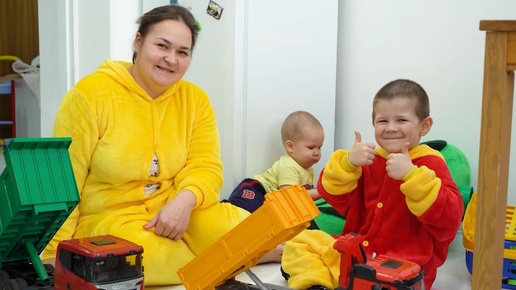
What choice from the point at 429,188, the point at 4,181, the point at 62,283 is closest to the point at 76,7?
the point at 4,181

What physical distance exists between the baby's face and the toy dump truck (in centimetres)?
109

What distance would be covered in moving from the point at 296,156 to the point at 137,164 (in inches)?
32.2

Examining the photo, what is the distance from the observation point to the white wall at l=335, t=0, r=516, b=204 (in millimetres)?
2348

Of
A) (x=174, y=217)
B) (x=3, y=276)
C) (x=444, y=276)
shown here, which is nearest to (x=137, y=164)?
(x=174, y=217)

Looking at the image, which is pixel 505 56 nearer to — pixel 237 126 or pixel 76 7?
pixel 237 126

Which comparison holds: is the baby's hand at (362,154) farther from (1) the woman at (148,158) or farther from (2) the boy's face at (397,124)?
(1) the woman at (148,158)

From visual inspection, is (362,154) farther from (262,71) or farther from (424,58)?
(424,58)

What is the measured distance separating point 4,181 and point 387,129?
2.82 feet

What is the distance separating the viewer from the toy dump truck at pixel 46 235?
1291 millimetres

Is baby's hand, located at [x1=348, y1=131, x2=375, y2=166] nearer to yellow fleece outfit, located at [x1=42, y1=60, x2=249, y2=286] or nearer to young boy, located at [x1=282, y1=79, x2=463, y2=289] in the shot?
young boy, located at [x1=282, y1=79, x2=463, y2=289]

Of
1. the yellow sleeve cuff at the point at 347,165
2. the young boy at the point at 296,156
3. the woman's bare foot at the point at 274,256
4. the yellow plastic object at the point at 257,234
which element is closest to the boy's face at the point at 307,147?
the young boy at the point at 296,156

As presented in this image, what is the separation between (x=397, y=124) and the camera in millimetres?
1554

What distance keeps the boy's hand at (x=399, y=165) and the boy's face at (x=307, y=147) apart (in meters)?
0.90

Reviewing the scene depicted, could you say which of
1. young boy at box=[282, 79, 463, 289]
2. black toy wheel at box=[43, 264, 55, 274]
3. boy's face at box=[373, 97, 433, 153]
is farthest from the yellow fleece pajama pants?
black toy wheel at box=[43, 264, 55, 274]
